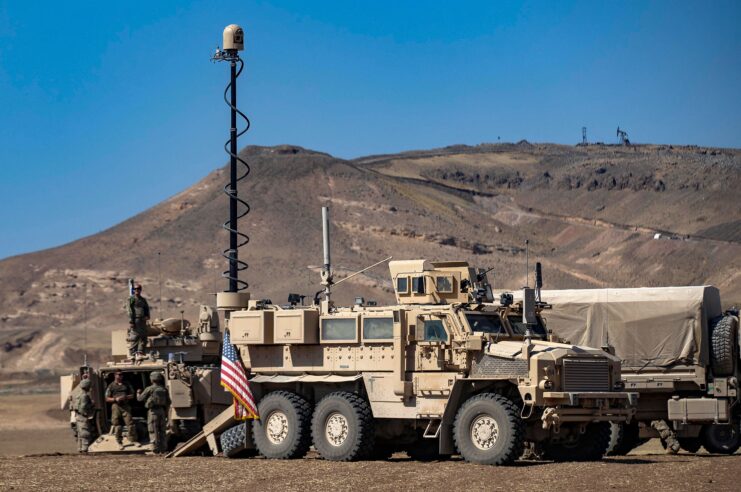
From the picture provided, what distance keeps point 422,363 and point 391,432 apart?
1463 millimetres

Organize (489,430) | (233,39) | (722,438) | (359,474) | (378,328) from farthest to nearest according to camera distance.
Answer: (233,39)
(722,438)
(378,328)
(489,430)
(359,474)

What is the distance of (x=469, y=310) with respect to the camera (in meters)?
21.2

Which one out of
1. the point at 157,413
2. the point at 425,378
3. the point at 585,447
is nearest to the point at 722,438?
the point at 585,447

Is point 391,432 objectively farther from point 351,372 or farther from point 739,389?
point 739,389

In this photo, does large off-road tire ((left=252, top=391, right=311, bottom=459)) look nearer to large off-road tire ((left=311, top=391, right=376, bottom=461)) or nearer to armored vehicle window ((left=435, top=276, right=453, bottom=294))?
large off-road tire ((left=311, top=391, right=376, bottom=461))

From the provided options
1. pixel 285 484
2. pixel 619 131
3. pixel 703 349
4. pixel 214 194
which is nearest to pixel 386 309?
pixel 285 484

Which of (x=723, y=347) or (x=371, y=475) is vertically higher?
(x=723, y=347)

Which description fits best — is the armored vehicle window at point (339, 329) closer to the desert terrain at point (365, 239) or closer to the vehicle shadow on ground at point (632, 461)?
the vehicle shadow on ground at point (632, 461)

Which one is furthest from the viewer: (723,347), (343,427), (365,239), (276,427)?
(365,239)

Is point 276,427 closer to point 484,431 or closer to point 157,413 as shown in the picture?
point 157,413

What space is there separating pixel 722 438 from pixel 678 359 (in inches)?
61.0

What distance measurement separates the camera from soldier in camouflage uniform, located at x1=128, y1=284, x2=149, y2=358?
2580 cm

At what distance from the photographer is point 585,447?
21.4 m

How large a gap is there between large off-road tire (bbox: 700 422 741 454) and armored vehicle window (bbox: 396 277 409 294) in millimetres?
6045
